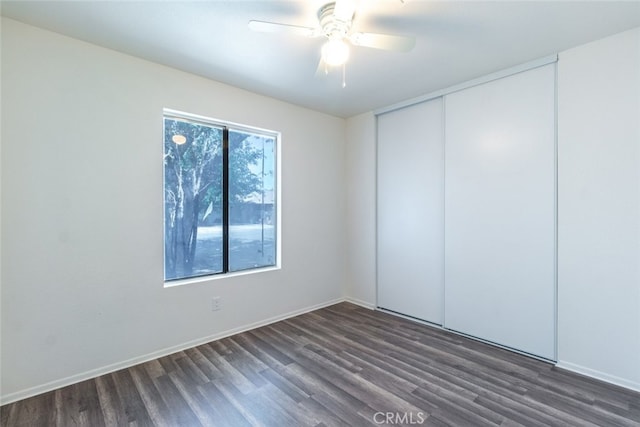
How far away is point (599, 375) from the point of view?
7.38 ft

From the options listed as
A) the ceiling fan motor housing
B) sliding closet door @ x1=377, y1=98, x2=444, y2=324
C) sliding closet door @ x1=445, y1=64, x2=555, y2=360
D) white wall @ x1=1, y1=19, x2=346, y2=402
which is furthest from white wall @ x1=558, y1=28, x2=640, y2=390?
white wall @ x1=1, y1=19, x2=346, y2=402

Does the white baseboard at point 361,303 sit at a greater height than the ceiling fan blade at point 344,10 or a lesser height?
lesser

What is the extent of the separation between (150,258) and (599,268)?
3.60 m

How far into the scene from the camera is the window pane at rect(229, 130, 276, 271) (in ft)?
10.7

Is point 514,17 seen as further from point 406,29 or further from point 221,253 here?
point 221,253

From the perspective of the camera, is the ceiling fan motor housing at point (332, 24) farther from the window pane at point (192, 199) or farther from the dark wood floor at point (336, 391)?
the dark wood floor at point (336, 391)

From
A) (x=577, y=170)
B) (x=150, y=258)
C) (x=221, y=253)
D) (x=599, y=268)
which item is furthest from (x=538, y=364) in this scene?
(x=150, y=258)

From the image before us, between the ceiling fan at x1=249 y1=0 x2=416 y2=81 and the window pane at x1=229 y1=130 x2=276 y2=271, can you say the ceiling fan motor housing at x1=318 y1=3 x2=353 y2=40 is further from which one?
the window pane at x1=229 y1=130 x2=276 y2=271

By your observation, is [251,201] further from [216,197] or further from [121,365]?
[121,365]

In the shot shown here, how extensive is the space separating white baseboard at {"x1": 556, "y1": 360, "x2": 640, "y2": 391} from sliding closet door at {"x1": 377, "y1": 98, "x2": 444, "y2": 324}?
1.10m

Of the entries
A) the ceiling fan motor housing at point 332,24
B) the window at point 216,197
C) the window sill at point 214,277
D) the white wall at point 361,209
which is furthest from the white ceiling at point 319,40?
the window sill at point 214,277

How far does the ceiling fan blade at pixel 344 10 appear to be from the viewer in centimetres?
160

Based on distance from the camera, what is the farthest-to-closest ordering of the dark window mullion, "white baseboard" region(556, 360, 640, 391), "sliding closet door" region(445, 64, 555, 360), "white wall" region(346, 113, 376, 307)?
"white wall" region(346, 113, 376, 307) < the dark window mullion < "sliding closet door" region(445, 64, 555, 360) < "white baseboard" region(556, 360, 640, 391)

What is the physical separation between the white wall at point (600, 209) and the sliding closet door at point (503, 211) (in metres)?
0.12
